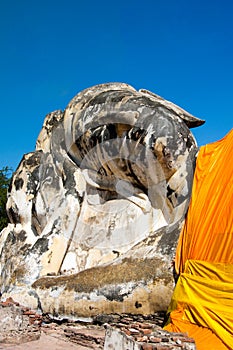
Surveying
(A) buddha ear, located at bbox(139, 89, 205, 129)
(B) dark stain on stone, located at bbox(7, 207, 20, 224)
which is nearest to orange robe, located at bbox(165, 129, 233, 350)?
(A) buddha ear, located at bbox(139, 89, 205, 129)

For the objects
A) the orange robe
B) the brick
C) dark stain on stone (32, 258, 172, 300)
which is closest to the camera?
the brick

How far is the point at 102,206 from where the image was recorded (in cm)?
641

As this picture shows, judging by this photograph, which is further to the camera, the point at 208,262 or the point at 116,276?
the point at 116,276

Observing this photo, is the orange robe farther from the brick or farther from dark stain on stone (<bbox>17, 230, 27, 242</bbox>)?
dark stain on stone (<bbox>17, 230, 27, 242</bbox>)

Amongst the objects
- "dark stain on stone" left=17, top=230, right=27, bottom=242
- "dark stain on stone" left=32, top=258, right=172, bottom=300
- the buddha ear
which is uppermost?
the buddha ear

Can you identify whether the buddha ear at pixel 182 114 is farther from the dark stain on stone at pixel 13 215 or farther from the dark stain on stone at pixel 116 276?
the dark stain on stone at pixel 13 215

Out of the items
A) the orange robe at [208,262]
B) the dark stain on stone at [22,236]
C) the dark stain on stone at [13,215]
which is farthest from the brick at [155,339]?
the dark stain on stone at [13,215]

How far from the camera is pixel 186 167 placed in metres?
5.06

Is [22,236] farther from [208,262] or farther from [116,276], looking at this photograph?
[208,262]

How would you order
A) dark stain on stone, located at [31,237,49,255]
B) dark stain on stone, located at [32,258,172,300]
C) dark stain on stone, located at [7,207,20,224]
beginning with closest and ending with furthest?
dark stain on stone, located at [32,258,172,300] < dark stain on stone, located at [31,237,49,255] < dark stain on stone, located at [7,207,20,224]

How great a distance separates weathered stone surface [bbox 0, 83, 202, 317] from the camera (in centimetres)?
457

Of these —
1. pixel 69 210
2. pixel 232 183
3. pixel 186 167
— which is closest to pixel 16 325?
pixel 69 210

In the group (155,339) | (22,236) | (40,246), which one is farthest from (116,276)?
(22,236)

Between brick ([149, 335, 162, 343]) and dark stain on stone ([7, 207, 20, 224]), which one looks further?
dark stain on stone ([7, 207, 20, 224])
